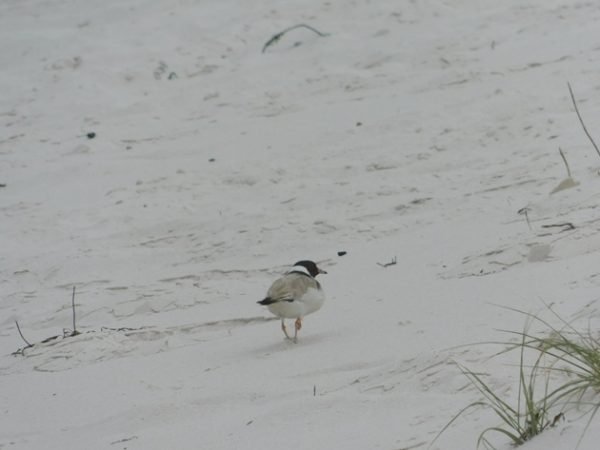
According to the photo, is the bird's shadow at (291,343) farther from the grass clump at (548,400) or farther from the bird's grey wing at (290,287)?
the grass clump at (548,400)

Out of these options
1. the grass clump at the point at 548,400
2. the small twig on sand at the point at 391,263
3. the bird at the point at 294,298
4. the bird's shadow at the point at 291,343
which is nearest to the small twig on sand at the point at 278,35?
the small twig on sand at the point at 391,263

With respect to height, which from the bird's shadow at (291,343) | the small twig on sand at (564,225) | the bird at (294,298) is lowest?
the bird's shadow at (291,343)

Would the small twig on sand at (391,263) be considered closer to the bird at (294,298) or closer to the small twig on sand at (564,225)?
the bird at (294,298)

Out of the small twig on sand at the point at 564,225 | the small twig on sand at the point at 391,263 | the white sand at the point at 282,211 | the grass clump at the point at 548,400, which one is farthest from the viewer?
the small twig on sand at the point at 391,263

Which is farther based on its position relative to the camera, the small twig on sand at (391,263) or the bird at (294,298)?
the small twig on sand at (391,263)

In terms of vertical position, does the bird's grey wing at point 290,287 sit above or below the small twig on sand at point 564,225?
below

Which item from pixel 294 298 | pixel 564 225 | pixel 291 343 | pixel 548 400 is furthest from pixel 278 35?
pixel 548 400

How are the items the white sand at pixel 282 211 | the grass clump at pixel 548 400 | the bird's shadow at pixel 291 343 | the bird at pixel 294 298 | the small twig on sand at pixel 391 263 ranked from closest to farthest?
the grass clump at pixel 548 400 → the white sand at pixel 282 211 → the bird's shadow at pixel 291 343 → the bird at pixel 294 298 → the small twig on sand at pixel 391 263

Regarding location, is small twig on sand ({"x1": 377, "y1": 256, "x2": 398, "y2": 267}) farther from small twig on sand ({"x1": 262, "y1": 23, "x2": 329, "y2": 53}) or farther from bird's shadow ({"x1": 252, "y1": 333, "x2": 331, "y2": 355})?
small twig on sand ({"x1": 262, "y1": 23, "x2": 329, "y2": 53})

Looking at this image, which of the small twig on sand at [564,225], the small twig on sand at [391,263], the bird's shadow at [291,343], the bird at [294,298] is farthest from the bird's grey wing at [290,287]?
the small twig on sand at [564,225]

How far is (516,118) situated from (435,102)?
87 cm

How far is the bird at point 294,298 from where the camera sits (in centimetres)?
558

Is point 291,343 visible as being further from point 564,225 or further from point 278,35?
point 278,35

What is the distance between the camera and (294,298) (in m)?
5.55
